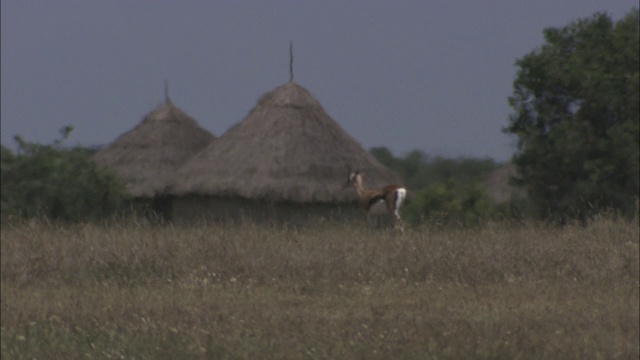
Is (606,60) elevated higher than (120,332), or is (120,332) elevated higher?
(606,60)

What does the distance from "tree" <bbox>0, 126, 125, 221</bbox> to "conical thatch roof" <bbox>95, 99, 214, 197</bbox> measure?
178 cm

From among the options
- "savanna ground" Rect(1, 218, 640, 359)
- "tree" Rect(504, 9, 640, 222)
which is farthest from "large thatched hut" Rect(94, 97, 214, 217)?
"savanna ground" Rect(1, 218, 640, 359)

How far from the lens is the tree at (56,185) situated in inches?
897

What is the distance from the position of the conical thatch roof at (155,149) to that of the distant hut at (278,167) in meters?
1.33

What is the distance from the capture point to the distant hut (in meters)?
23.3

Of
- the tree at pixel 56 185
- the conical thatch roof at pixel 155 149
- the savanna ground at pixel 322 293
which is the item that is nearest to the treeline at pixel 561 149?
the tree at pixel 56 185

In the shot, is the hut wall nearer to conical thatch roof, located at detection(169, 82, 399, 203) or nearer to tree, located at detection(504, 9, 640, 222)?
conical thatch roof, located at detection(169, 82, 399, 203)

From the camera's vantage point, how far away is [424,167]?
47.3m

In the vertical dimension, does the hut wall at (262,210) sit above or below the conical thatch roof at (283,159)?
below

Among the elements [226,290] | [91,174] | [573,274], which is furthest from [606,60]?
[226,290]

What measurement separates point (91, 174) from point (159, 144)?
365 cm

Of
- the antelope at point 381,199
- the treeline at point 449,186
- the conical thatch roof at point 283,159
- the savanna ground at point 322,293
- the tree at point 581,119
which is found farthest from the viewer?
the treeline at point 449,186

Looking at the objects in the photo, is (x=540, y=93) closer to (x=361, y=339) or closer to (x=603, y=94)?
(x=603, y=94)

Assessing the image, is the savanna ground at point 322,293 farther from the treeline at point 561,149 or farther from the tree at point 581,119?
the tree at point 581,119
